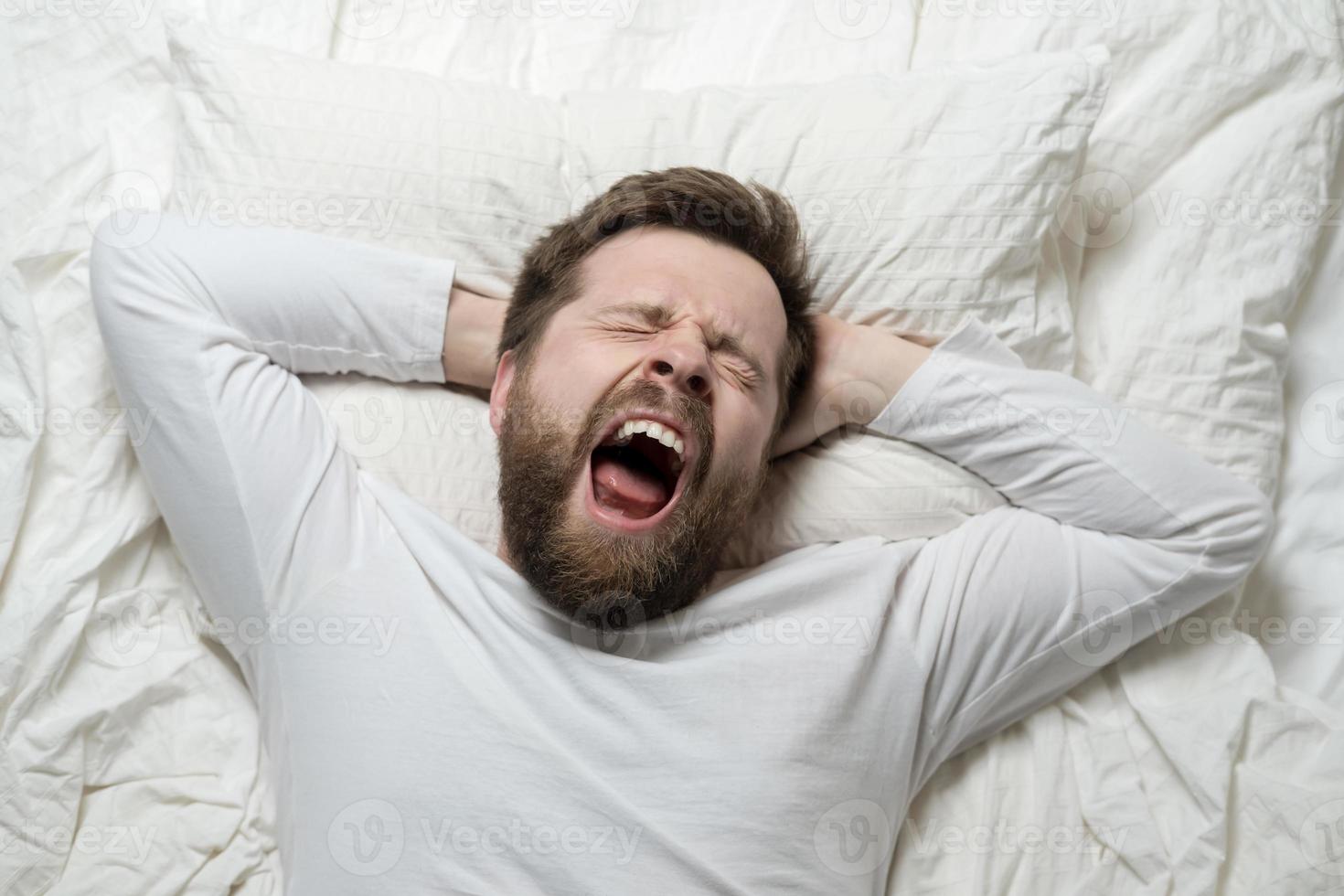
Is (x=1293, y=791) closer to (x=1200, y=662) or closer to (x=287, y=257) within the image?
(x=1200, y=662)

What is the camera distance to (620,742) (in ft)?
5.47

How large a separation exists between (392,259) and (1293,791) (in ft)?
5.64

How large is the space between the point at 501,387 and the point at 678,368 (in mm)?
371

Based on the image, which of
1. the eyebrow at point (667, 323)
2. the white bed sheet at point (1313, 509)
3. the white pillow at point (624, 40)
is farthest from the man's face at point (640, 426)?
the white bed sheet at point (1313, 509)

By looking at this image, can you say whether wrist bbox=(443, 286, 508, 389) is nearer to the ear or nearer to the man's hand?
the ear

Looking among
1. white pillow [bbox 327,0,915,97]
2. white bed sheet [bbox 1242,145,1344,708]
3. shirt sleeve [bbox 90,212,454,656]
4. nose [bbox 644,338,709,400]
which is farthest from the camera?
white pillow [bbox 327,0,915,97]

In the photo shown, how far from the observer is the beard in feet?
5.36

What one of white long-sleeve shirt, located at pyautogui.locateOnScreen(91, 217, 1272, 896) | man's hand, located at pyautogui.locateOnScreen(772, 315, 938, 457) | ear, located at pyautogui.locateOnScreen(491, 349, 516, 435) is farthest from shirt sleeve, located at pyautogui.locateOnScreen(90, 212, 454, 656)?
man's hand, located at pyautogui.locateOnScreen(772, 315, 938, 457)

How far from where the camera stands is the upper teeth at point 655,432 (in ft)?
5.33

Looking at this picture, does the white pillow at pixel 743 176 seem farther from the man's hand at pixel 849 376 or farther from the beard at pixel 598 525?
the beard at pixel 598 525

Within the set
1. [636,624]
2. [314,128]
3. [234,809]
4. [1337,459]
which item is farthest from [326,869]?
[1337,459]

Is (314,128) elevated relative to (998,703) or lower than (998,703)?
elevated

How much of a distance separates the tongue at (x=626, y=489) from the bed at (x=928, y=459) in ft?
0.91

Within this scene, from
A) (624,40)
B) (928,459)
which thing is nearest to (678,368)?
(928,459)
